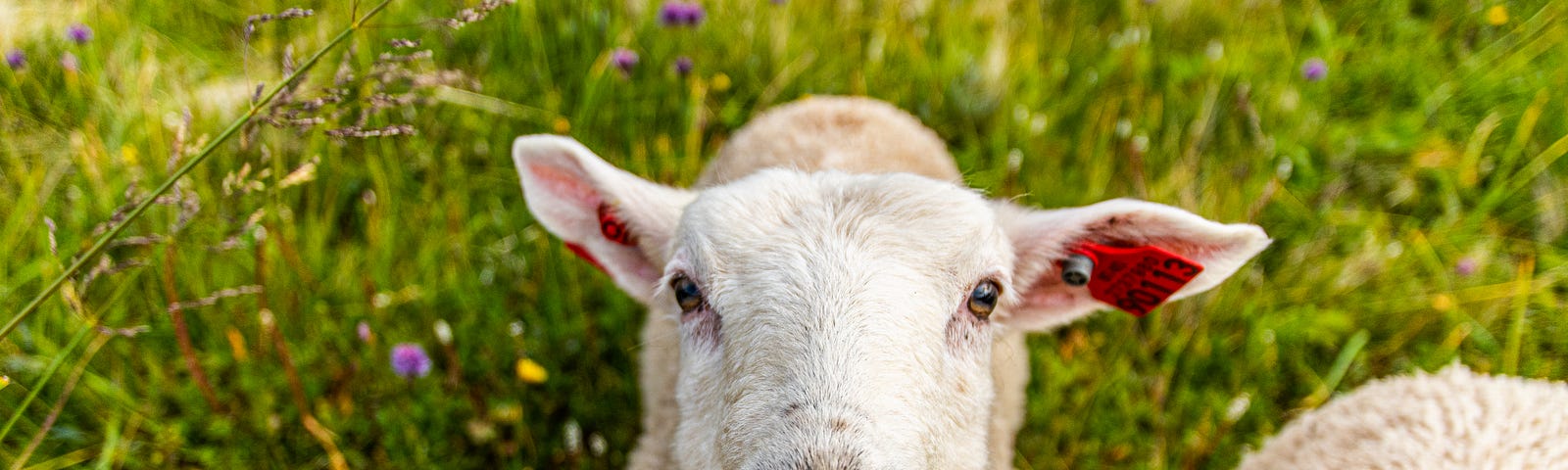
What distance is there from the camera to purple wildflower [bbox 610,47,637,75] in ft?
13.1

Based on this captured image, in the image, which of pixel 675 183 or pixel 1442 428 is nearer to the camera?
pixel 1442 428

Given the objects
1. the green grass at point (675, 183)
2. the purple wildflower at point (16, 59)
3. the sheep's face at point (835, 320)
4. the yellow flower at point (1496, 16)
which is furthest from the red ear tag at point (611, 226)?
the yellow flower at point (1496, 16)

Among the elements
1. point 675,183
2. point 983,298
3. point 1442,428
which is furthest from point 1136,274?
point 675,183

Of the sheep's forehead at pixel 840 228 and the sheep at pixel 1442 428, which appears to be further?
the sheep at pixel 1442 428

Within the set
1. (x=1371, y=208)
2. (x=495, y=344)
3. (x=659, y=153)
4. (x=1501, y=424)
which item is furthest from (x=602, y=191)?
(x=1371, y=208)

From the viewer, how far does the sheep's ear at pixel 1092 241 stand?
2.38m

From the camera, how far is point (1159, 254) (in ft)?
7.68

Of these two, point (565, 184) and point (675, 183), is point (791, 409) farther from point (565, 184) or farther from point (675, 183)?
point (675, 183)

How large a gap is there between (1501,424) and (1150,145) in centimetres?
208

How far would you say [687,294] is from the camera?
2.47m

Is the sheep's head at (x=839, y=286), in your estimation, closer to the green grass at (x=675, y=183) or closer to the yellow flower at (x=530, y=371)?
the yellow flower at (x=530, y=371)

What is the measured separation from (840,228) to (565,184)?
3.30 ft

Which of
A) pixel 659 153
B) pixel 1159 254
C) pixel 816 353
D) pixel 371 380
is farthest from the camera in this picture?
pixel 659 153

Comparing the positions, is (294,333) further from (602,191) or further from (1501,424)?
(1501,424)
